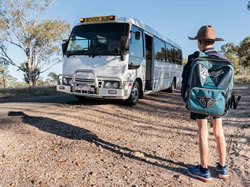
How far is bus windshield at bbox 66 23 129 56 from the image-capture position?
22.2 feet

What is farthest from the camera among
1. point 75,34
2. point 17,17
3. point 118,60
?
point 17,17

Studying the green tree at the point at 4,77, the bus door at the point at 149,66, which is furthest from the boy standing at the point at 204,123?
the green tree at the point at 4,77

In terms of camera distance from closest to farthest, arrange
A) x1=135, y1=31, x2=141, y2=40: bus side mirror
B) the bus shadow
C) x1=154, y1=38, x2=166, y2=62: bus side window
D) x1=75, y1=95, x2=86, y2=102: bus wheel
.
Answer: the bus shadow < x1=135, y1=31, x2=141, y2=40: bus side mirror < x1=75, y1=95, x2=86, y2=102: bus wheel < x1=154, y1=38, x2=166, y2=62: bus side window

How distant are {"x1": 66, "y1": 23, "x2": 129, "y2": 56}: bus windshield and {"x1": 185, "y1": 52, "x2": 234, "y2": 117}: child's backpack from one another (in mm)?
4299

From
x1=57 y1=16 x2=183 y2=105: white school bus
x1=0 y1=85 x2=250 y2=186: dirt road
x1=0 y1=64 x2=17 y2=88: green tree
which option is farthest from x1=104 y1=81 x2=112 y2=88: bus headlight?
x1=0 y1=64 x2=17 y2=88: green tree

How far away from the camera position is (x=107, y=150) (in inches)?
141

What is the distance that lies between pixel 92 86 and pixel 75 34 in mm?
2063

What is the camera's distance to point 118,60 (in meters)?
6.61

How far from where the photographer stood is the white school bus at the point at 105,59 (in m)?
6.59

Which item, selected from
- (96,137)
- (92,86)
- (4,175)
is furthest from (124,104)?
(4,175)

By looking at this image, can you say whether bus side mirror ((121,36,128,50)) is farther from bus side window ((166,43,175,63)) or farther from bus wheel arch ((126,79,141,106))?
bus side window ((166,43,175,63))

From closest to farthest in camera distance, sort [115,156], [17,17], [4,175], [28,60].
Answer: [4,175] < [115,156] < [17,17] < [28,60]

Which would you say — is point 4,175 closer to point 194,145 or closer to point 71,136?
point 71,136

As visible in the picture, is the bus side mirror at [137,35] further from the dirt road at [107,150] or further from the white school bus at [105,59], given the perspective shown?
the dirt road at [107,150]
